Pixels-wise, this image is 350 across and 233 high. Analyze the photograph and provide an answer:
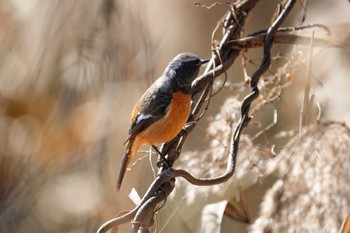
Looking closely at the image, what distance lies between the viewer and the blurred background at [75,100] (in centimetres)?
255

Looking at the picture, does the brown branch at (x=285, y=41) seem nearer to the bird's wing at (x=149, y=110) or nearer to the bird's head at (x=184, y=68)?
the bird's head at (x=184, y=68)

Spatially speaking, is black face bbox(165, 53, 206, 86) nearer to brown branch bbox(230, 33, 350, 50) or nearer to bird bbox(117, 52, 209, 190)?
bird bbox(117, 52, 209, 190)

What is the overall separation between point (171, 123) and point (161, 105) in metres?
0.22

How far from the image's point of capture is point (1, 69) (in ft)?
8.60

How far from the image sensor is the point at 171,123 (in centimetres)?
234

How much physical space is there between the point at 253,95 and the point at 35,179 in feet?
3.46

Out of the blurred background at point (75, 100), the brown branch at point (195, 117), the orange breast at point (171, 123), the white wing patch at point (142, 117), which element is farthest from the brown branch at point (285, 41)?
the white wing patch at point (142, 117)

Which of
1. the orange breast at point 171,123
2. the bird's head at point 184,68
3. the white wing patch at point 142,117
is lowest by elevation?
the orange breast at point 171,123

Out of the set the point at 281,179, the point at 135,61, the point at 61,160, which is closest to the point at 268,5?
the point at 135,61

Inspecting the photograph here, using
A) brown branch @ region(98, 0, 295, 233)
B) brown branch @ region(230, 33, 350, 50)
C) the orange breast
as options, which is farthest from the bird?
brown branch @ region(230, 33, 350, 50)

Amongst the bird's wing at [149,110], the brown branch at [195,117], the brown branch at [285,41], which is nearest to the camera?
the brown branch at [195,117]

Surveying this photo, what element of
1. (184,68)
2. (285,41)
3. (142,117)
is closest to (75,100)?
(142,117)

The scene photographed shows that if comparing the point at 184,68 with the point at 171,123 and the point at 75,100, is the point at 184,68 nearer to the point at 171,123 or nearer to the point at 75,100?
the point at 171,123

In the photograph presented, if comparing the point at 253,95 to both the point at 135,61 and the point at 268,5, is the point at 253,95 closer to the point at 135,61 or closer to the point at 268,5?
the point at 135,61
